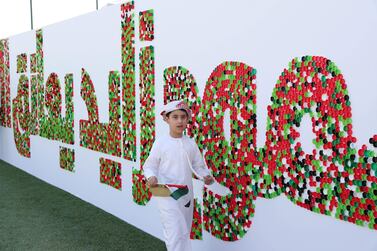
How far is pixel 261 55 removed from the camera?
315 centimetres

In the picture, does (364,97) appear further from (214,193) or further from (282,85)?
(214,193)

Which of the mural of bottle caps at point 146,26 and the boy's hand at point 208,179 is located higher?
the mural of bottle caps at point 146,26

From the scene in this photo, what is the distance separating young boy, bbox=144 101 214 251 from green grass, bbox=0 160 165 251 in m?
0.81

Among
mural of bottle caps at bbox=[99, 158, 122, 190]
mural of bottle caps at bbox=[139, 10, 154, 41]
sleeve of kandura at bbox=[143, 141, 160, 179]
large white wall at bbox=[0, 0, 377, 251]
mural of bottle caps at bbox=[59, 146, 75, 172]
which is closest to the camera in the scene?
large white wall at bbox=[0, 0, 377, 251]

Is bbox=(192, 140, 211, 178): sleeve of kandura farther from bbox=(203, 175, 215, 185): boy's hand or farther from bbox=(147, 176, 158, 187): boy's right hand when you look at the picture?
bbox=(147, 176, 158, 187): boy's right hand

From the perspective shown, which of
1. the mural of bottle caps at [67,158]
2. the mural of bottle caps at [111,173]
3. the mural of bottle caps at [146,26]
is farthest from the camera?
the mural of bottle caps at [67,158]

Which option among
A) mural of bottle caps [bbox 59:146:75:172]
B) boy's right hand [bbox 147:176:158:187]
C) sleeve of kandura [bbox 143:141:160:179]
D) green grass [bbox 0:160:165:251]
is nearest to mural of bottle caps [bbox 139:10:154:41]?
sleeve of kandura [bbox 143:141:160:179]

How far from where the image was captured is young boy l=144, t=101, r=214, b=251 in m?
3.30

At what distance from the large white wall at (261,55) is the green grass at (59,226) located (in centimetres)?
20

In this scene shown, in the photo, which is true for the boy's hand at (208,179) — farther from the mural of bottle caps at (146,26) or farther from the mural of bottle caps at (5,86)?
the mural of bottle caps at (5,86)

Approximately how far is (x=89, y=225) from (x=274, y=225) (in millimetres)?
2251

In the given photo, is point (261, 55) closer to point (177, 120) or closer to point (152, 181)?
point (177, 120)

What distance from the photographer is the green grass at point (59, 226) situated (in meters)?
4.15

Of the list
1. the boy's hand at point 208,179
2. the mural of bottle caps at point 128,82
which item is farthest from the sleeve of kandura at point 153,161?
the mural of bottle caps at point 128,82
